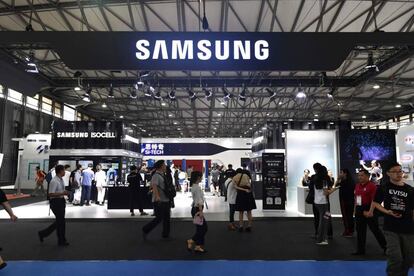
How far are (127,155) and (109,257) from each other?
34.5 feet

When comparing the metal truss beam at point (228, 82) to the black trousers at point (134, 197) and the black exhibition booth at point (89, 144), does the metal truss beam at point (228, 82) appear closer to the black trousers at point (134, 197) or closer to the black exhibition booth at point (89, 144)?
the black exhibition booth at point (89, 144)

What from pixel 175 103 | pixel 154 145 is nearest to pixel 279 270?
pixel 154 145

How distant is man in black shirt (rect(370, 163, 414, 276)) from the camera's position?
3020 millimetres

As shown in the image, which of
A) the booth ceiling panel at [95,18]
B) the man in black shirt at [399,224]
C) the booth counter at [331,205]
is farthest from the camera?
the booth ceiling panel at [95,18]

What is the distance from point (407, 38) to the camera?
10.2 ft

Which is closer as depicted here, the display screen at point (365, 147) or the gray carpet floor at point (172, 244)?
the gray carpet floor at point (172, 244)

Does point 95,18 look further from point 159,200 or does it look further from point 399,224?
point 399,224

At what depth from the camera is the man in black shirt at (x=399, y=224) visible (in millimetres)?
3020

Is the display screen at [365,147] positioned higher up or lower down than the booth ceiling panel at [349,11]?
lower down

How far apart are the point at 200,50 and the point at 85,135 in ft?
40.0

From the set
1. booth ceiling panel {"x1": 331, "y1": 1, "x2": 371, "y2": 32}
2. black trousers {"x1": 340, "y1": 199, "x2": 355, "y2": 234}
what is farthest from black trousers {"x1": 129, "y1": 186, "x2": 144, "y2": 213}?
booth ceiling panel {"x1": 331, "y1": 1, "x2": 371, "y2": 32}

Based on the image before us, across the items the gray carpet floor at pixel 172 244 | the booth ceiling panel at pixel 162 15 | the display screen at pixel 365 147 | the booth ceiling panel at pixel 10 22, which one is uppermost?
the booth ceiling panel at pixel 10 22

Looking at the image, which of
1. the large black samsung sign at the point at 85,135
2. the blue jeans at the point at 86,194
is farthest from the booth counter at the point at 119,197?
the large black samsung sign at the point at 85,135

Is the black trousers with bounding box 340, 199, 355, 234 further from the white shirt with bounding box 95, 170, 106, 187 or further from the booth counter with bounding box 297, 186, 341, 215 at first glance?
the white shirt with bounding box 95, 170, 106, 187
